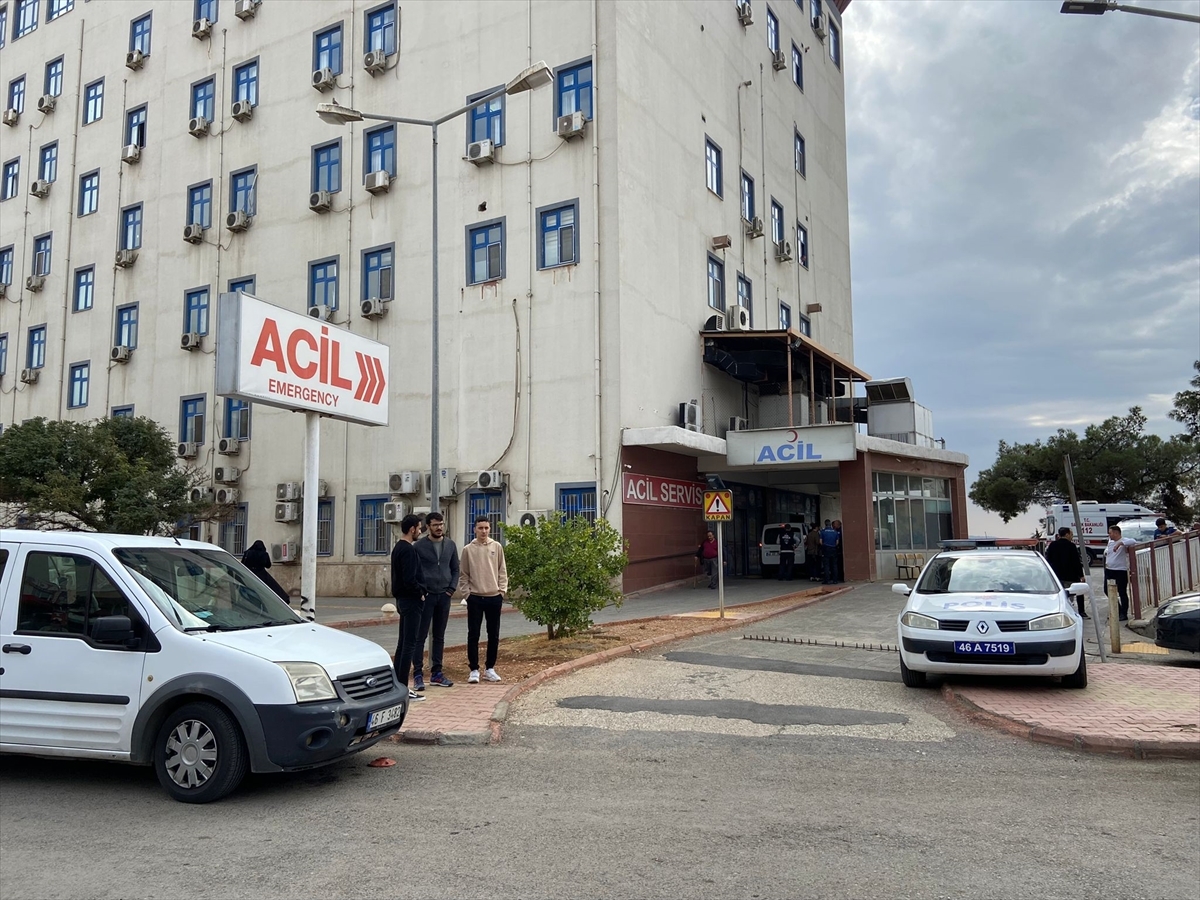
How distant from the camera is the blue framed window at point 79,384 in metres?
32.9

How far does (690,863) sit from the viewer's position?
481cm

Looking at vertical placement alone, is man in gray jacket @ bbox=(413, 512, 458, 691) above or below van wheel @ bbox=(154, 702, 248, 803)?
above

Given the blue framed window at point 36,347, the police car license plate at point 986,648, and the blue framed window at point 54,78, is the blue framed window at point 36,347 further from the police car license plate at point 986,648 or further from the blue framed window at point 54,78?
the police car license plate at point 986,648

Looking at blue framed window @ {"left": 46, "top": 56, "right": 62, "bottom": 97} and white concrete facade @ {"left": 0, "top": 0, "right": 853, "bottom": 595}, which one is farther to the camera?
blue framed window @ {"left": 46, "top": 56, "right": 62, "bottom": 97}

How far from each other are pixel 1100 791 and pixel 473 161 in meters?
21.9

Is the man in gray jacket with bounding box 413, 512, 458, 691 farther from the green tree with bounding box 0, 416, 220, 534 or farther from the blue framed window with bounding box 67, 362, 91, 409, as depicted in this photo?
the blue framed window with bounding box 67, 362, 91, 409

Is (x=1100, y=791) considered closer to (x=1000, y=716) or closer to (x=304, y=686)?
(x=1000, y=716)

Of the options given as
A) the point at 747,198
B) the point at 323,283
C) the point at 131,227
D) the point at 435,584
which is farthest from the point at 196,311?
the point at 435,584

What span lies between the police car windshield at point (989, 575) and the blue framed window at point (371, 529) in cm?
1746

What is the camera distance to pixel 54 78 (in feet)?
119

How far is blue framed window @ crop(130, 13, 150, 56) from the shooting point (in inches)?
1310

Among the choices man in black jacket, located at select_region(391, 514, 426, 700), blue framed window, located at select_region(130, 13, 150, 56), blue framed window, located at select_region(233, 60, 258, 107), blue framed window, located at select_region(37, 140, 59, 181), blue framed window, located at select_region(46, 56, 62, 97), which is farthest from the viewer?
blue framed window, located at select_region(46, 56, 62, 97)

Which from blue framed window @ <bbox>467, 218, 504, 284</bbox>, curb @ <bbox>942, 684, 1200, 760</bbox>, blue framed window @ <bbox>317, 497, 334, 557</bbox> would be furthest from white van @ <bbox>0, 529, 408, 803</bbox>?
blue framed window @ <bbox>317, 497, 334, 557</bbox>

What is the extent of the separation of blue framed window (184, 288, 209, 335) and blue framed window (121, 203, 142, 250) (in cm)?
395
